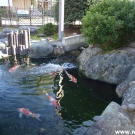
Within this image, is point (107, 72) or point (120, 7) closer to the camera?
point (107, 72)

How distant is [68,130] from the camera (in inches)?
226

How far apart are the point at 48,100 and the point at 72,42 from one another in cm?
696

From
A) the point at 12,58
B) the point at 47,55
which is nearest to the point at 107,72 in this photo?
the point at 47,55

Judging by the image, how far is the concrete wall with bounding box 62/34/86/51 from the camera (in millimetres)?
12972

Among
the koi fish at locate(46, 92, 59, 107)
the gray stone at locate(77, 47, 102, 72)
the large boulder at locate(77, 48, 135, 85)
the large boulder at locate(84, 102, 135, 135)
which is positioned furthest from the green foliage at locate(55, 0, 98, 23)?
the large boulder at locate(84, 102, 135, 135)

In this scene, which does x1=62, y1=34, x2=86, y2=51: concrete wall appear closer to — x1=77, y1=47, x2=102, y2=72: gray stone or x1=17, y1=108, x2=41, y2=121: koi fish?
x1=77, y1=47, x2=102, y2=72: gray stone

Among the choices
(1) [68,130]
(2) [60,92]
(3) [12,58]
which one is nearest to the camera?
(1) [68,130]

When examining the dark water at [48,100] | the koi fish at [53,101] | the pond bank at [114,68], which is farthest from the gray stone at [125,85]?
the koi fish at [53,101]

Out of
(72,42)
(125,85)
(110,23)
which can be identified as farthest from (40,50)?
(125,85)

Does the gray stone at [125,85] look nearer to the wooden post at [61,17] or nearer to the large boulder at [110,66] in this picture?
the large boulder at [110,66]

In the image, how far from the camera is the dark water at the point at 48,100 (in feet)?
19.1

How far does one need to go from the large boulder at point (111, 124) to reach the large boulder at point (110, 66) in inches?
152

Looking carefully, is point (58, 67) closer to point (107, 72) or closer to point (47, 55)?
point (47, 55)

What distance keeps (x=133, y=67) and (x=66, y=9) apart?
342 inches
